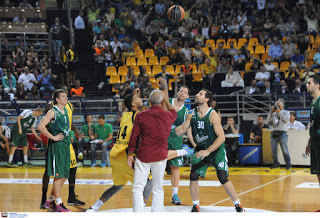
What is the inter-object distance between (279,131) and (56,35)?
12.3 m

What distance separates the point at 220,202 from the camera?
948 centimetres

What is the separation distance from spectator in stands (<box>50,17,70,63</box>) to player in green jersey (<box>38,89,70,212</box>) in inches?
571

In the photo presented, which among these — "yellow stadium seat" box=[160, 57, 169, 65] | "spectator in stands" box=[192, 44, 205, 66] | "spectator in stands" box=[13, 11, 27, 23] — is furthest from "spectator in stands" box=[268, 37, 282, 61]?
"spectator in stands" box=[13, 11, 27, 23]

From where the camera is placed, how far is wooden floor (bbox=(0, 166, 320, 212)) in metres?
9.27

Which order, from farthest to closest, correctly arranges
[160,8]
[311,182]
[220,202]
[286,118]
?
[160,8] → [286,118] → [311,182] → [220,202]

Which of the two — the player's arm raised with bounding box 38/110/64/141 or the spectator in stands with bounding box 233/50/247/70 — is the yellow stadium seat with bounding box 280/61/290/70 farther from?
the player's arm raised with bounding box 38/110/64/141

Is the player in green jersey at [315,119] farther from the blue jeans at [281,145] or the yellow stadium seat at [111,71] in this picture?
the yellow stadium seat at [111,71]

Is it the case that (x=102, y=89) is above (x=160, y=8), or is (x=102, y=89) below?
below

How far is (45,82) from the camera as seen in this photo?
21062mm

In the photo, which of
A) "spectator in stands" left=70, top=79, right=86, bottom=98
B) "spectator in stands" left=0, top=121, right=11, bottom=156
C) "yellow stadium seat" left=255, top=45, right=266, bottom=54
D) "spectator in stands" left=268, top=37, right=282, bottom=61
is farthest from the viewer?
"yellow stadium seat" left=255, top=45, right=266, bottom=54

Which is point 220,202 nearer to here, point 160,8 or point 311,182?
A: point 311,182

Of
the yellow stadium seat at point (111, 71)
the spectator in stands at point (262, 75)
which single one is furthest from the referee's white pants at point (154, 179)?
the yellow stadium seat at point (111, 71)
